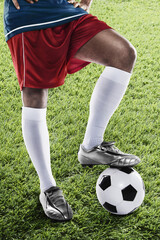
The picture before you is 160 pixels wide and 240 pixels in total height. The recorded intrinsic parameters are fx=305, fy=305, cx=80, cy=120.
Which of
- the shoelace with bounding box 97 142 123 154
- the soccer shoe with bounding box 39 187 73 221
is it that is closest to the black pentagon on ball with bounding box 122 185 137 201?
the shoelace with bounding box 97 142 123 154

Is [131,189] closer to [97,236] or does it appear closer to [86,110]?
[97,236]

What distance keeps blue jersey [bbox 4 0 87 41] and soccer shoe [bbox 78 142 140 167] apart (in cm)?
86

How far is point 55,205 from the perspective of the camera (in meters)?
2.03

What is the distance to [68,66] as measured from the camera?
204cm

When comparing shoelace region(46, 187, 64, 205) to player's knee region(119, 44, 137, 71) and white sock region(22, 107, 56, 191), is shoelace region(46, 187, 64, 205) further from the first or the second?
player's knee region(119, 44, 137, 71)

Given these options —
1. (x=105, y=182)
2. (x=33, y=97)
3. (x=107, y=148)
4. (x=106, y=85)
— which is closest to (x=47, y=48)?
(x=33, y=97)

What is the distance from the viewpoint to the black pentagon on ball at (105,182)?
6.70 feet

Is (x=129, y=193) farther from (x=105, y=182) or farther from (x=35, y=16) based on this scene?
(x=35, y=16)

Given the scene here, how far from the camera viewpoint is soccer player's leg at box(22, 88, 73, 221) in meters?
1.86

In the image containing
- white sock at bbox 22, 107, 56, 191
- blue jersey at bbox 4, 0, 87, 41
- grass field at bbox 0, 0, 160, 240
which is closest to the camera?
blue jersey at bbox 4, 0, 87, 41

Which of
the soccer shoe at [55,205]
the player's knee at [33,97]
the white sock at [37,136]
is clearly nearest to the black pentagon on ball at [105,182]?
the soccer shoe at [55,205]

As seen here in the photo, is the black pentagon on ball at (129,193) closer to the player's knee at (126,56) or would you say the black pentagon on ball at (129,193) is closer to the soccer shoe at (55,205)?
the soccer shoe at (55,205)

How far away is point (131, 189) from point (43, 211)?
625 mm

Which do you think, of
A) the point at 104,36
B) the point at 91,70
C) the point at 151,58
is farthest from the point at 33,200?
the point at 151,58
